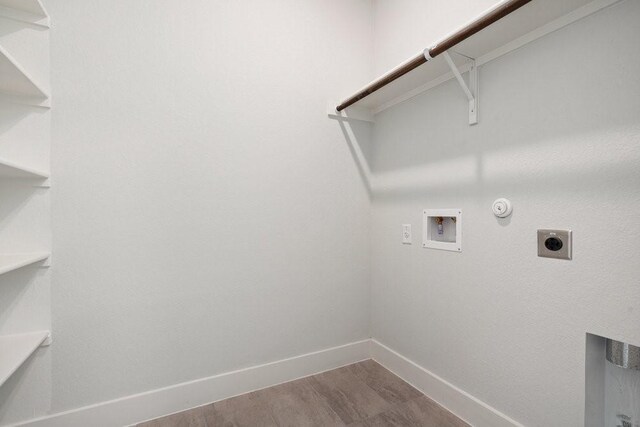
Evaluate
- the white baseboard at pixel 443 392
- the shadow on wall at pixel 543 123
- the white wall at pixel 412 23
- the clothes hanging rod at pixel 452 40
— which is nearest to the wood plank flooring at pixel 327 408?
the white baseboard at pixel 443 392

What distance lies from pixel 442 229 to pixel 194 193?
4.38 ft

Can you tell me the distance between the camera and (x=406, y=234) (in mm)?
1671

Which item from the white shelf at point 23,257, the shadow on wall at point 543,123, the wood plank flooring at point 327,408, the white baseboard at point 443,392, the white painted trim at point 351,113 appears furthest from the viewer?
the white painted trim at point 351,113

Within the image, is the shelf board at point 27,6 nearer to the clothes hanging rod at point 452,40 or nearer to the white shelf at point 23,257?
the white shelf at point 23,257

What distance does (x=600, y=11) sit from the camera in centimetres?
91

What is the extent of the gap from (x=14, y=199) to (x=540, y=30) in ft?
7.22

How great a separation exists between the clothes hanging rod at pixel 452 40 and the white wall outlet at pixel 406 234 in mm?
798

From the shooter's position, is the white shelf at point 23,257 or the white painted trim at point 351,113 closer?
the white shelf at point 23,257

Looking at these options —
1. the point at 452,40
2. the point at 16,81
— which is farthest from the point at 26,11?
the point at 452,40

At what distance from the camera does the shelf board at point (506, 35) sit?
3.09 ft

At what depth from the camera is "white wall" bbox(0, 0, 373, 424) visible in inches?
49.3

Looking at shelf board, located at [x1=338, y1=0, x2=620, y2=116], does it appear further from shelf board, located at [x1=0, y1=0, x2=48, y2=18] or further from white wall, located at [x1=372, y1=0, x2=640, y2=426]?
shelf board, located at [x1=0, y1=0, x2=48, y2=18]

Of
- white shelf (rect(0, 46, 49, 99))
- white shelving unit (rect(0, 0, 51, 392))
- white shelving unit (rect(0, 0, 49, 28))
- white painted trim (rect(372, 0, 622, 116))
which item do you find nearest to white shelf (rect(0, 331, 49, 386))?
white shelving unit (rect(0, 0, 51, 392))

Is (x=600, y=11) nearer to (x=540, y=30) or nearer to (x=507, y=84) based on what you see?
(x=540, y=30)
